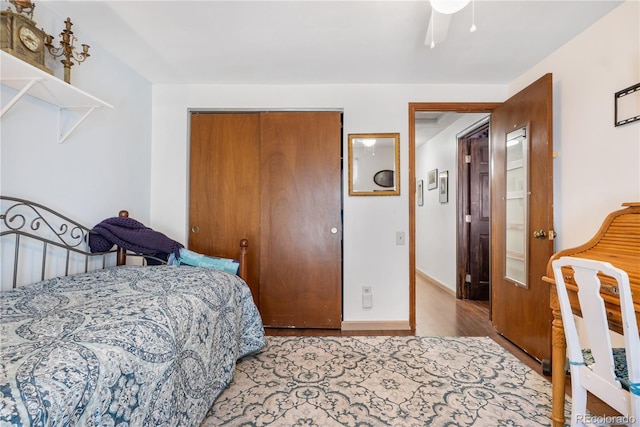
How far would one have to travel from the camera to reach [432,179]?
487 centimetres

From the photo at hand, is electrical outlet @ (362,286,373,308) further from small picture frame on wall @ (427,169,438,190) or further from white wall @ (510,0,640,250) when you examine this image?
small picture frame on wall @ (427,169,438,190)

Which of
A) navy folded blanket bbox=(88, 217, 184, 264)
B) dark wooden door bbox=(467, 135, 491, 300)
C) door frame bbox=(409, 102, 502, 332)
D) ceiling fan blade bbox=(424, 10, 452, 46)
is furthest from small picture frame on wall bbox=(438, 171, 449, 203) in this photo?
navy folded blanket bbox=(88, 217, 184, 264)

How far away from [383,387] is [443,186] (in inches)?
132

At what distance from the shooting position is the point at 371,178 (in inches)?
108

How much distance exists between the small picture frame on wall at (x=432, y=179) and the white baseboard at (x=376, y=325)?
272 cm

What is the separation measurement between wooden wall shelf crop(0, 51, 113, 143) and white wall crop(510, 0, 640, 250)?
3094mm

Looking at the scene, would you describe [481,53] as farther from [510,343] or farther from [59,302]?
[59,302]

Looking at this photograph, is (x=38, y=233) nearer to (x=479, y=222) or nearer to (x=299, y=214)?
(x=299, y=214)

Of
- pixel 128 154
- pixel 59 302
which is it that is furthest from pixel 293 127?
pixel 59 302

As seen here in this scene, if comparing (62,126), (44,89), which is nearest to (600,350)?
(44,89)

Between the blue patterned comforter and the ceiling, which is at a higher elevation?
the ceiling

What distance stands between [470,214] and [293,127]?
263 centimetres

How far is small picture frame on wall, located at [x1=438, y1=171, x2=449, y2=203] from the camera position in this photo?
4.26 metres

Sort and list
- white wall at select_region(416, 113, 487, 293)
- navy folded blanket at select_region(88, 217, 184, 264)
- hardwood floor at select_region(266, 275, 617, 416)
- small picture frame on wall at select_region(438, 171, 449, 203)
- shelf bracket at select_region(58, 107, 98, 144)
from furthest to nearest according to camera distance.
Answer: small picture frame on wall at select_region(438, 171, 449, 203) < white wall at select_region(416, 113, 487, 293) < hardwood floor at select_region(266, 275, 617, 416) < navy folded blanket at select_region(88, 217, 184, 264) < shelf bracket at select_region(58, 107, 98, 144)
